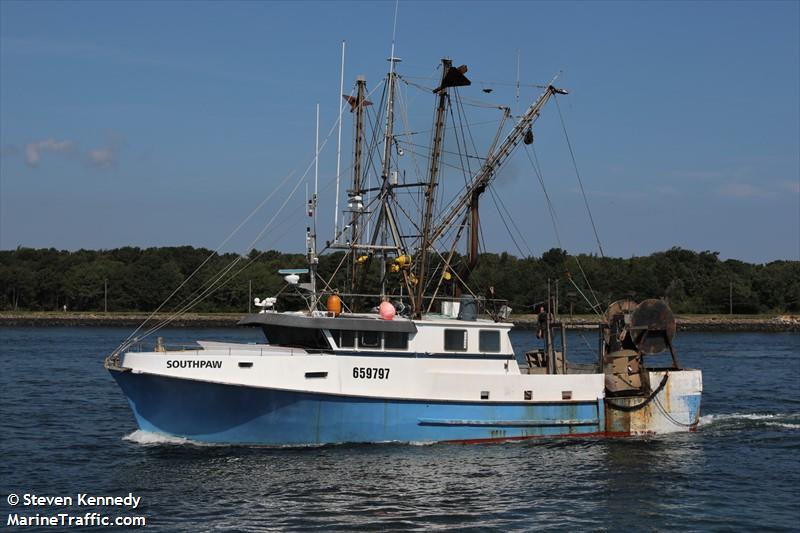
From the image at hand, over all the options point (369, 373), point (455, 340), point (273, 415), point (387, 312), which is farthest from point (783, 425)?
point (273, 415)

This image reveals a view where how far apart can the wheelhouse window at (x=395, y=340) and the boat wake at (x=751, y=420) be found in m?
11.0

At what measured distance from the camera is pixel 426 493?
20.2 meters

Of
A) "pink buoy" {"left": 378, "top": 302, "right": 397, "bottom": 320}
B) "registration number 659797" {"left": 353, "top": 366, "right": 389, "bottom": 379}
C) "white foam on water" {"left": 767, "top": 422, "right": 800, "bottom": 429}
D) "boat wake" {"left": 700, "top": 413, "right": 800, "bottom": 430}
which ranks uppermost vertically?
"pink buoy" {"left": 378, "top": 302, "right": 397, "bottom": 320}

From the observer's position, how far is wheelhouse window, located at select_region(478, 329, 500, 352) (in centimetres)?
2523

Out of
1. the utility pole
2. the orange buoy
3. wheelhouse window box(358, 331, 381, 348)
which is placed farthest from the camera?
the utility pole

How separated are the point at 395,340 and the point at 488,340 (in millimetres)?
2648

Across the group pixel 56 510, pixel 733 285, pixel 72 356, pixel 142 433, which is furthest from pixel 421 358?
pixel 733 285

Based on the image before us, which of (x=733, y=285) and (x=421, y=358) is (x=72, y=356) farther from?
(x=733, y=285)

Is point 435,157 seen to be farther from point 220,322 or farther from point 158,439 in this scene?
point 220,322

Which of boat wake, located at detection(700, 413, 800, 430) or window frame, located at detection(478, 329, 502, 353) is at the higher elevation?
window frame, located at detection(478, 329, 502, 353)

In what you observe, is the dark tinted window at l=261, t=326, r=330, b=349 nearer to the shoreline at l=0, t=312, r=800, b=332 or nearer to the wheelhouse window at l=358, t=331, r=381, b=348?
the wheelhouse window at l=358, t=331, r=381, b=348

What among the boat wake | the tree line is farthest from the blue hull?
the tree line

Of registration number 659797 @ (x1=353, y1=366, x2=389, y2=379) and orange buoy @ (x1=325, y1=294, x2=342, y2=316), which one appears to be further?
orange buoy @ (x1=325, y1=294, x2=342, y2=316)

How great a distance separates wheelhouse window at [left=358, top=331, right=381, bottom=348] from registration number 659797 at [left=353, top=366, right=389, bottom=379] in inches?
25.1
